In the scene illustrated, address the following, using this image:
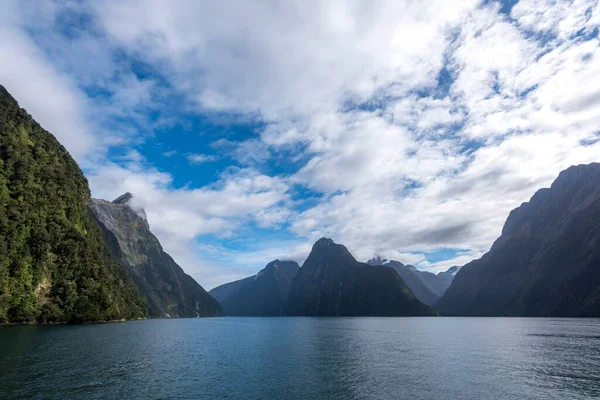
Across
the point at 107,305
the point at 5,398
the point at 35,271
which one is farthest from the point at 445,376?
the point at 107,305

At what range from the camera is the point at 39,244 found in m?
152

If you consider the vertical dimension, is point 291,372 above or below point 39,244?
below

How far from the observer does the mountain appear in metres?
139

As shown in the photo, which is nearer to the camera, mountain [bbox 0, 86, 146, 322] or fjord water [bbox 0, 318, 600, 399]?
fjord water [bbox 0, 318, 600, 399]

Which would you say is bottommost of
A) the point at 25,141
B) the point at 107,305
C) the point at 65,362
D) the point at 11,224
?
the point at 65,362

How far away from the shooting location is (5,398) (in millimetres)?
39719

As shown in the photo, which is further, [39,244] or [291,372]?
[39,244]

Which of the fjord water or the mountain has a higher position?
the mountain

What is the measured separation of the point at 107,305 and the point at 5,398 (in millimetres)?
170170

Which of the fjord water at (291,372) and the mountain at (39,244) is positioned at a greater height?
the mountain at (39,244)

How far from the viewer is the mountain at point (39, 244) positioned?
13938 centimetres

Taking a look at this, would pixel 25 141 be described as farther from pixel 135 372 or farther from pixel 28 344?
pixel 135 372

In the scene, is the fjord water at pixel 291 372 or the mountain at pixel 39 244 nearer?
the fjord water at pixel 291 372

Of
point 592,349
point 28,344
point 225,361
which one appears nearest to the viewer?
point 225,361
